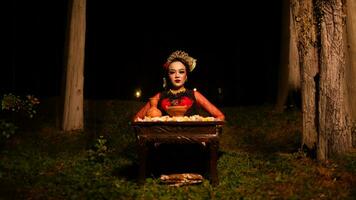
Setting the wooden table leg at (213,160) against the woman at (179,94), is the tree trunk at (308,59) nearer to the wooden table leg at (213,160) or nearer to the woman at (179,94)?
the woman at (179,94)

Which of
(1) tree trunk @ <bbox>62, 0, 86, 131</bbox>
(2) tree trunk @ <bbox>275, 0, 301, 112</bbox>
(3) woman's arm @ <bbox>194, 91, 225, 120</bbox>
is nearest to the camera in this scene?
(3) woman's arm @ <bbox>194, 91, 225, 120</bbox>

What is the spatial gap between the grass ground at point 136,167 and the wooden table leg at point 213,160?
0.48 feet

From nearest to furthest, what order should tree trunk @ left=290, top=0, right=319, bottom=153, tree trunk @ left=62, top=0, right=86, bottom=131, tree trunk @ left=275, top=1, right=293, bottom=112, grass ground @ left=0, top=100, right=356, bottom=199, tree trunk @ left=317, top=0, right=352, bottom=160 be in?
grass ground @ left=0, top=100, right=356, bottom=199 → tree trunk @ left=317, top=0, right=352, bottom=160 → tree trunk @ left=290, top=0, right=319, bottom=153 → tree trunk @ left=62, top=0, right=86, bottom=131 → tree trunk @ left=275, top=1, right=293, bottom=112

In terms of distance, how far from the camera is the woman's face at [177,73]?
9.54 meters

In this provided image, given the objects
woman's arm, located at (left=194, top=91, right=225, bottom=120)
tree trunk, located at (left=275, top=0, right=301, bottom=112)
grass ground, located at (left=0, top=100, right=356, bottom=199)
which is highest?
tree trunk, located at (left=275, top=0, right=301, bottom=112)

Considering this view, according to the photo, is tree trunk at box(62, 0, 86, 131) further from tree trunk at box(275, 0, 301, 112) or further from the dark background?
the dark background

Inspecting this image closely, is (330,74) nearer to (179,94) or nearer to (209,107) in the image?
(209,107)

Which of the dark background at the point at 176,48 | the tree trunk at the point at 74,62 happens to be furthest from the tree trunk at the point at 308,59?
the dark background at the point at 176,48

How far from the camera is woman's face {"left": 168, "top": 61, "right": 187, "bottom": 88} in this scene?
31.3ft

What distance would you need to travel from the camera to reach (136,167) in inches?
412

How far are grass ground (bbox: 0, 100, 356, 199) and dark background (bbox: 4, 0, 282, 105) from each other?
54.4 feet

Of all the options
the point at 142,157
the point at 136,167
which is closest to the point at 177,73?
the point at 142,157

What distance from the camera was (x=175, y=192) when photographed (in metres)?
8.45

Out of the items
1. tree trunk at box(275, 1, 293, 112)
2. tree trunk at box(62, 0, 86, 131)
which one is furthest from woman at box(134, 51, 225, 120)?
tree trunk at box(275, 1, 293, 112)
